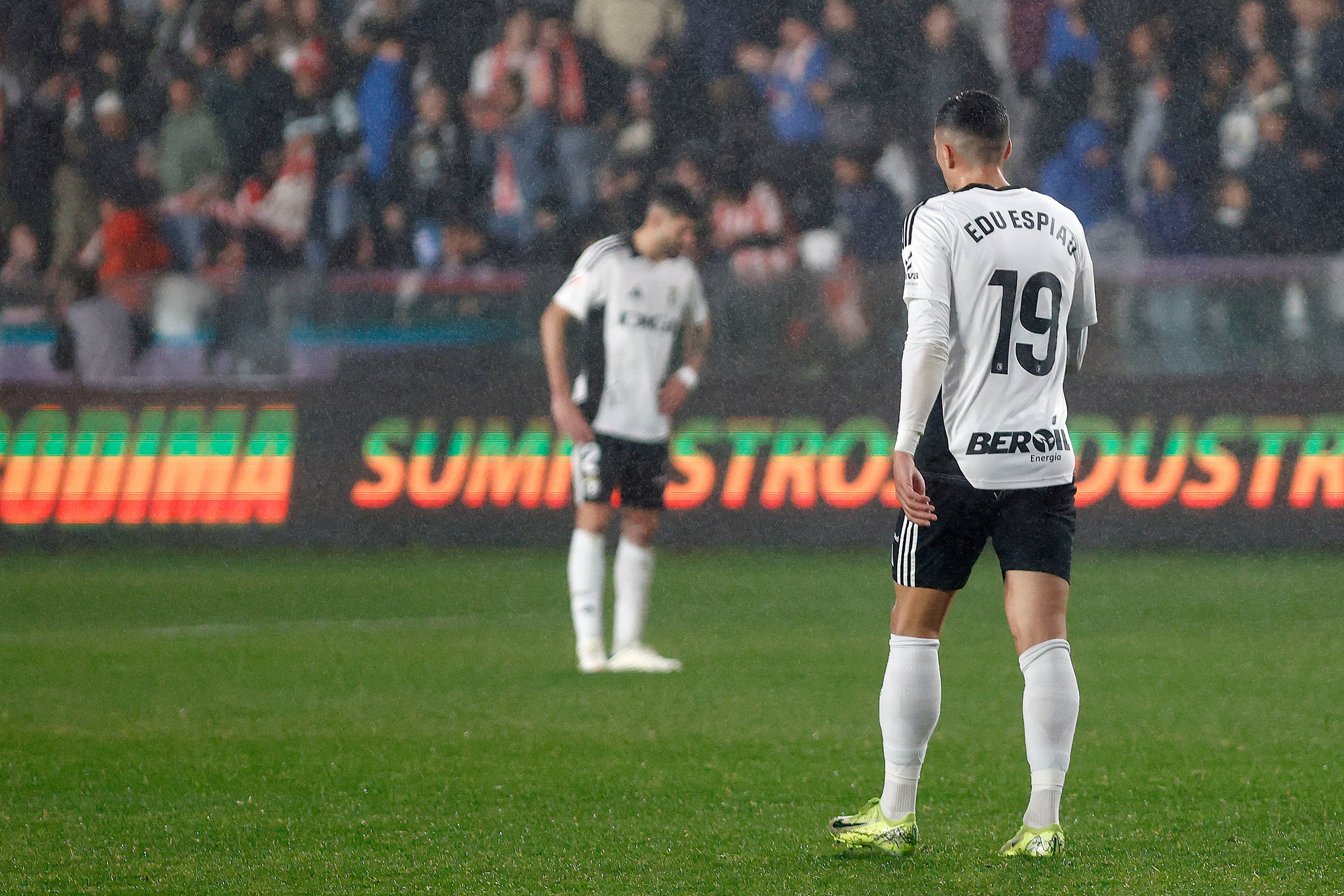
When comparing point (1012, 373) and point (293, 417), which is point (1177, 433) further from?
point (1012, 373)

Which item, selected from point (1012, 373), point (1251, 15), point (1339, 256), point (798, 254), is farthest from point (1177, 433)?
point (1012, 373)

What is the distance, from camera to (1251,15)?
14.1m

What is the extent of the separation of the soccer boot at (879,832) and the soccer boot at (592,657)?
3.36 meters

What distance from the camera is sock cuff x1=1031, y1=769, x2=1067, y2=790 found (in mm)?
4188

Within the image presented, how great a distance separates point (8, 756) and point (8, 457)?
6302mm

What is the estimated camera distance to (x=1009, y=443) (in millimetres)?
4199

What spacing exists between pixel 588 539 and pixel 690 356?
3.44 feet

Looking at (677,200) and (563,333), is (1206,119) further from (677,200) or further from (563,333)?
(563,333)

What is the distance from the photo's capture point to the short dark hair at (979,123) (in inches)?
165

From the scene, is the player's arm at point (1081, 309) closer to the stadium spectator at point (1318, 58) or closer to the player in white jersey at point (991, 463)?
the player in white jersey at point (991, 463)

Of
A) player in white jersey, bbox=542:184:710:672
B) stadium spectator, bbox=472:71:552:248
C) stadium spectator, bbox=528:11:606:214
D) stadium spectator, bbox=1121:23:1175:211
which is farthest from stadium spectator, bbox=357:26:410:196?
player in white jersey, bbox=542:184:710:672

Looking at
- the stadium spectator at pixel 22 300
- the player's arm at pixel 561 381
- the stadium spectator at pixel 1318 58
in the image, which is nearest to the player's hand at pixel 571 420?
the player's arm at pixel 561 381

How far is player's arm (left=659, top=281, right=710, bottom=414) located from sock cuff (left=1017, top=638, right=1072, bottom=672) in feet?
12.3

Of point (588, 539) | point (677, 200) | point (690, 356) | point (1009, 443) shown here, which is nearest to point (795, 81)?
point (690, 356)
